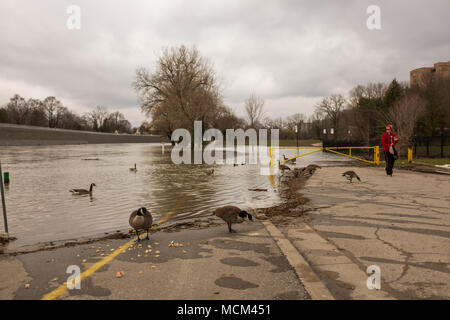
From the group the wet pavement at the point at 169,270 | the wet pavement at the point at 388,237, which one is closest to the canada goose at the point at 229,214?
the wet pavement at the point at 169,270

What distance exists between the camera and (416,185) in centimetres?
1106

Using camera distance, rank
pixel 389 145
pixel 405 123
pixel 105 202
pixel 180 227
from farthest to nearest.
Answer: pixel 405 123
pixel 389 145
pixel 105 202
pixel 180 227

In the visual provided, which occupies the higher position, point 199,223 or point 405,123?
point 405,123

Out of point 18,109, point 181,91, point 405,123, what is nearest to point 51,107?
point 18,109

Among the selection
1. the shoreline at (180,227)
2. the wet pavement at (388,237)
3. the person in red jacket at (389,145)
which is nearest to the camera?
the wet pavement at (388,237)

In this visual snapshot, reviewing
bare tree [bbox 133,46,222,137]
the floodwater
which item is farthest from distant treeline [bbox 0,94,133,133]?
the floodwater

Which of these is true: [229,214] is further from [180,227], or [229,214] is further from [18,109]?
[18,109]

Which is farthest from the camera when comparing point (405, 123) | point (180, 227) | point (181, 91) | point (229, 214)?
point (181, 91)

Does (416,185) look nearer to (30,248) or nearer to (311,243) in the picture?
(311,243)

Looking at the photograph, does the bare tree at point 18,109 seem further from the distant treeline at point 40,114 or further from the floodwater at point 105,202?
the floodwater at point 105,202
